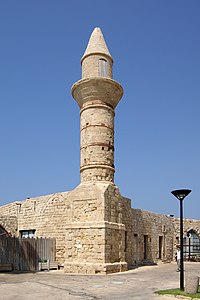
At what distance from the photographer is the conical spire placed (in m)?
18.1

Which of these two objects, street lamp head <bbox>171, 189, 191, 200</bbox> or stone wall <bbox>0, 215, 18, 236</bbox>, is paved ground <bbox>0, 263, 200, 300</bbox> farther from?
stone wall <bbox>0, 215, 18, 236</bbox>

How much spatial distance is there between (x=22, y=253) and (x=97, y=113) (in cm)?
758

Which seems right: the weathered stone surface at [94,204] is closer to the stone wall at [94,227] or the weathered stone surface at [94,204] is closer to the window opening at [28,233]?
the stone wall at [94,227]

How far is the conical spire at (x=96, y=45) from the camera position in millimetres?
18141

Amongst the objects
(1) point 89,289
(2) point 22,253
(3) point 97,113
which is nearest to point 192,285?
(1) point 89,289

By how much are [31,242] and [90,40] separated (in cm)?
1064

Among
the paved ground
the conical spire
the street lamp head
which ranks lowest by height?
the paved ground

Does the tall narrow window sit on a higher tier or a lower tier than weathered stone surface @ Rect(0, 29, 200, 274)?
higher

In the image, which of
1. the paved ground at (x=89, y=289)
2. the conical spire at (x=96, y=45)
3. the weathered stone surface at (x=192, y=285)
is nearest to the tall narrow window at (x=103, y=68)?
the conical spire at (x=96, y=45)

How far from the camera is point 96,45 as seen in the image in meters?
18.4

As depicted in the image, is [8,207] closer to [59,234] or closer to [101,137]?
[59,234]

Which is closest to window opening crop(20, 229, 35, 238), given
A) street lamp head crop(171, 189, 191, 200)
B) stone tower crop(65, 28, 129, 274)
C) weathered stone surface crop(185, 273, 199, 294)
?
stone tower crop(65, 28, 129, 274)

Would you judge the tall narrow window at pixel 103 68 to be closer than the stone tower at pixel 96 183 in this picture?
No

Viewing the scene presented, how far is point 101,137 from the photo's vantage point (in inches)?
674
